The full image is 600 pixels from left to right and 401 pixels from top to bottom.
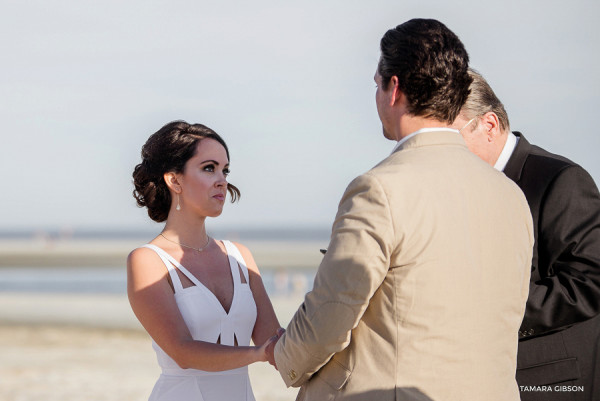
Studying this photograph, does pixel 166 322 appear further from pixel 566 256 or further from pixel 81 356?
pixel 81 356

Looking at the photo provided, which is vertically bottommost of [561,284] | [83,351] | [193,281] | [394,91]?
[83,351]

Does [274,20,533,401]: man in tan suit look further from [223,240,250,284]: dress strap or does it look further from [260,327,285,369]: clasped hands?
[223,240,250,284]: dress strap

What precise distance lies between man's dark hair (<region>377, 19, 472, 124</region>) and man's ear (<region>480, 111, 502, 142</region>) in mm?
856

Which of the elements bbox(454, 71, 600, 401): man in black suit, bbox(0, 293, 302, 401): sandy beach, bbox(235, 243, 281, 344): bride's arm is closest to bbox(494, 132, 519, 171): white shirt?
bbox(454, 71, 600, 401): man in black suit

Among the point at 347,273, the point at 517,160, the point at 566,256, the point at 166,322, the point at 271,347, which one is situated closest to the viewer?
the point at 347,273

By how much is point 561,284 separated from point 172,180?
2.04 metres

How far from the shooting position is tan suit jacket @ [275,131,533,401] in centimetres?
228

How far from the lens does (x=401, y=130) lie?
252cm

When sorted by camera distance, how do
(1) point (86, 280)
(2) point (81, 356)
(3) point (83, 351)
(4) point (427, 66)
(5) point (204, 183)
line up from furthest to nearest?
(1) point (86, 280), (3) point (83, 351), (2) point (81, 356), (5) point (204, 183), (4) point (427, 66)

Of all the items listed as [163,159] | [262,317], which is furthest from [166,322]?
[163,159]

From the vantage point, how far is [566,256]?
3.05 metres

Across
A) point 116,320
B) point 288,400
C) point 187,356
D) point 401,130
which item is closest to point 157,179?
point 187,356

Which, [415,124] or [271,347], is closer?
[415,124]

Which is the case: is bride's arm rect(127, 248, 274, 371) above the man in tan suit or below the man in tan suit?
below
